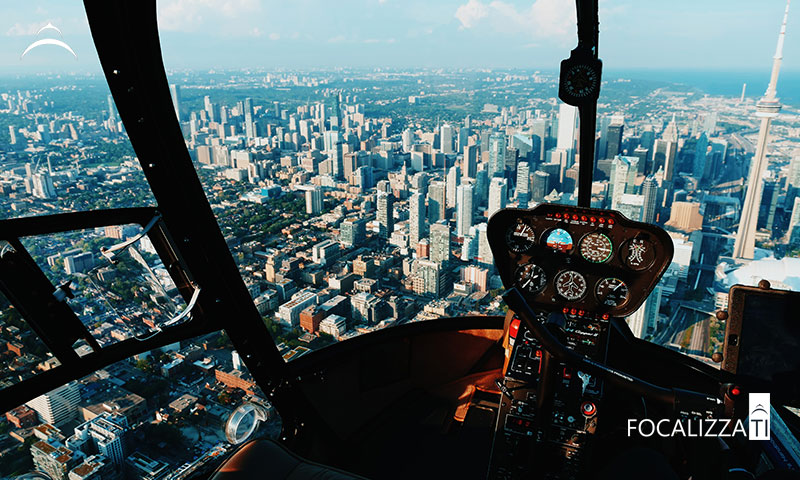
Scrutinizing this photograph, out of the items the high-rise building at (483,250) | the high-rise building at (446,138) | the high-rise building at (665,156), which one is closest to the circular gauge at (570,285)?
the high-rise building at (483,250)

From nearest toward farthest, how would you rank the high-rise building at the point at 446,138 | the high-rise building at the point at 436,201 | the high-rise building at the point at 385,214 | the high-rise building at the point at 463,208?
the high-rise building at the point at 463,208
the high-rise building at the point at 385,214
the high-rise building at the point at 436,201
the high-rise building at the point at 446,138

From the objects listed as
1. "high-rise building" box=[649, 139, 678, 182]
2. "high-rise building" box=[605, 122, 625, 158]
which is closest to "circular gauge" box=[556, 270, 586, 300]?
"high-rise building" box=[605, 122, 625, 158]

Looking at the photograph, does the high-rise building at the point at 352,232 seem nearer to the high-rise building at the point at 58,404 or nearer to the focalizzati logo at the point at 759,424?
the high-rise building at the point at 58,404

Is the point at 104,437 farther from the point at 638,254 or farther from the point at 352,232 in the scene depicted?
the point at 352,232

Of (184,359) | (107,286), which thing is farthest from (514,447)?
(107,286)

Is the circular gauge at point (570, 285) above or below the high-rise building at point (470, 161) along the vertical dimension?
below

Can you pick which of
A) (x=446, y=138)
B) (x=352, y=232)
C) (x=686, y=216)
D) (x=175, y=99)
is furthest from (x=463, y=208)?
(x=175, y=99)
